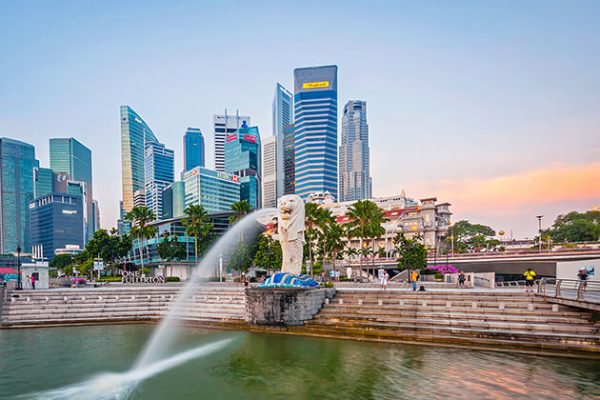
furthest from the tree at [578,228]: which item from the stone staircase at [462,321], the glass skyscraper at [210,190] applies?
the glass skyscraper at [210,190]

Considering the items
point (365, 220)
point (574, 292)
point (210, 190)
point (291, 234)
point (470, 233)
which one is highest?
point (210, 190)

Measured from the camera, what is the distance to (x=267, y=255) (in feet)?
184

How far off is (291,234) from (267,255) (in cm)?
3272

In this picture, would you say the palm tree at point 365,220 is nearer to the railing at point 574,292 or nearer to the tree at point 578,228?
the railing at point 574,292

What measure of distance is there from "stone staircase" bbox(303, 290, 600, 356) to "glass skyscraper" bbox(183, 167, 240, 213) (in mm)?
132043

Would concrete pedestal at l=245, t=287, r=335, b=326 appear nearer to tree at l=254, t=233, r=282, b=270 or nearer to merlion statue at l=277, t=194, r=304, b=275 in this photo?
merlion statue at l=277, t=194, r=304, b=275

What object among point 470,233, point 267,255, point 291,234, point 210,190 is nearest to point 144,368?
point 291,234

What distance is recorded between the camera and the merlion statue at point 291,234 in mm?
24495

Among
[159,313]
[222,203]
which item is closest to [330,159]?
[222,203]

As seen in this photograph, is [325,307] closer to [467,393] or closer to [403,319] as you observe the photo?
[403,319]

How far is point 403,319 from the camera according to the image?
20.5 meters

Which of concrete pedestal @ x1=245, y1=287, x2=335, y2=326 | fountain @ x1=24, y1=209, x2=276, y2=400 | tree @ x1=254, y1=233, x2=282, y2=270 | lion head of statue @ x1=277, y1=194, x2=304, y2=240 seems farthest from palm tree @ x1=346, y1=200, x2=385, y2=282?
fountain @ x1=24, y1=209, x2=276, y2=400

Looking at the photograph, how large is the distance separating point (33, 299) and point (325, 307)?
74.8 feet

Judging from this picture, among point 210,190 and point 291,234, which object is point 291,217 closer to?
point 291,234
